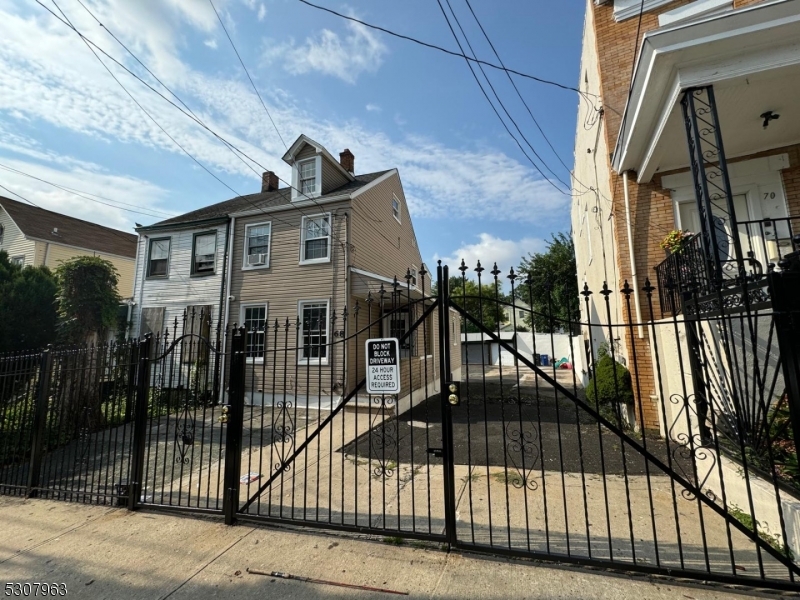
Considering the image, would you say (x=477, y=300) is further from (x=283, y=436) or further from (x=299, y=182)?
(x=299, y=182)

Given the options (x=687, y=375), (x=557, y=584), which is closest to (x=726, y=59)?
(x=687, y=375)

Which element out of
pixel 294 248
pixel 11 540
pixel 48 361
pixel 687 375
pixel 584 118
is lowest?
pixel 11 540

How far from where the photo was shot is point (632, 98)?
17.9 feet

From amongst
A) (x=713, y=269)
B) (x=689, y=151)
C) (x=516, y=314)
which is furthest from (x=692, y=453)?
(x=516, y=314)

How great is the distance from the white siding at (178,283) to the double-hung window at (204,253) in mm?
166

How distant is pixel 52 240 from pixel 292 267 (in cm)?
1541

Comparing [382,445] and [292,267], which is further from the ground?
[292,267]

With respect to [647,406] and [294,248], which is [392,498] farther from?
[294,248]

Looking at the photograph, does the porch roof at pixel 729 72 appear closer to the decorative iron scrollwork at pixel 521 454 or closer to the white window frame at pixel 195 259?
the decorative iron scrollwork at pixel 521 454

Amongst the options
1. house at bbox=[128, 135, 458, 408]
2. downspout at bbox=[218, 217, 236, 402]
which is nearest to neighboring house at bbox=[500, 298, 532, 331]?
house at bbox=[128, 135, 458, 408]

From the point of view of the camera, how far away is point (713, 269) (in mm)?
4191

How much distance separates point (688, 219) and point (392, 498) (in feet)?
22.8

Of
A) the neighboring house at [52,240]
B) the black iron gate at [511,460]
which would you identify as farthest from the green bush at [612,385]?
the neighboring house at [52,240]

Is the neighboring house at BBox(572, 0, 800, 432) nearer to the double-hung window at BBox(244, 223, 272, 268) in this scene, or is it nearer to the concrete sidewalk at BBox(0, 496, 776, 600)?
the concrete sidewalk at BBox(0, 496, 776, 600)
